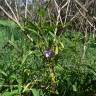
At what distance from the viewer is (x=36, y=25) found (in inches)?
80.0

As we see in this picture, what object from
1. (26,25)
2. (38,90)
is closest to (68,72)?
(38,90)

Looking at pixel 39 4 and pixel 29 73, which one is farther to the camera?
pixel 29 73

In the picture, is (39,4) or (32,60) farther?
→ (32,60)

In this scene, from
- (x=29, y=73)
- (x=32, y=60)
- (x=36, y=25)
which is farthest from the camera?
(x=32, y=60)

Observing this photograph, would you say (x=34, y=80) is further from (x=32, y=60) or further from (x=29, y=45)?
(x=32, y=60)

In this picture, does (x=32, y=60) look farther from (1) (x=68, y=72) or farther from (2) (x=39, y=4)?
(2) (x=39, y=4)

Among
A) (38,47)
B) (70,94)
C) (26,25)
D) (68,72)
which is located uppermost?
(26,25)

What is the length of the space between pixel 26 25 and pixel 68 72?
0.43 m

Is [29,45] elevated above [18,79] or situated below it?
above

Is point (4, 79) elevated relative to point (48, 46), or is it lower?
lower

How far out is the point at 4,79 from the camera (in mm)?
2191

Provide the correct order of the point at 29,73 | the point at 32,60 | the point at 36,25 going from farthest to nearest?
the point at 32,60 → the point at 29,73 → the point at 36,25

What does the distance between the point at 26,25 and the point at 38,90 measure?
387 mm

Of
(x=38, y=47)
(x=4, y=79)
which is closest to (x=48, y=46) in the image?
(x=38, y=47)
